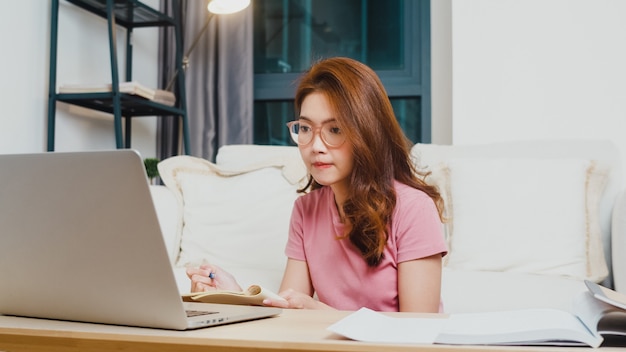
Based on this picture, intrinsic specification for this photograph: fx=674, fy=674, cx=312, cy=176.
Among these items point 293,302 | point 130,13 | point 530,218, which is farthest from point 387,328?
point 130,13

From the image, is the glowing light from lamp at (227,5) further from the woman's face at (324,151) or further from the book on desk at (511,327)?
the book on desk at (511,327)

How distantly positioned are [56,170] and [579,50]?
7.34 ft

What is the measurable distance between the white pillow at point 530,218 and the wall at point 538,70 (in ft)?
1.56

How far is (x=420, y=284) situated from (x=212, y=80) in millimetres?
2248

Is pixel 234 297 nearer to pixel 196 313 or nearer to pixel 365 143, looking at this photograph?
pixel 196 313

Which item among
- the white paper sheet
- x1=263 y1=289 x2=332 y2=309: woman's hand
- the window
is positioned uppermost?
the window

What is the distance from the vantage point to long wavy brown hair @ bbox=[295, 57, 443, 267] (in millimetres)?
1134

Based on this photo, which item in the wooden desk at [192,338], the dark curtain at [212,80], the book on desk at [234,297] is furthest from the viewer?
the dark curtain at [212,80]

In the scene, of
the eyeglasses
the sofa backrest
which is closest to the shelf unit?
the sofa backrest

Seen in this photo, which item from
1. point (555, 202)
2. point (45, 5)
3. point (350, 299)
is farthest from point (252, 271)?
point (45, 5)

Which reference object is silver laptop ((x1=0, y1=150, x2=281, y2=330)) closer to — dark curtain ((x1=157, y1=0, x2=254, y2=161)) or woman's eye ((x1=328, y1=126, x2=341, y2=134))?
woman's eye ((x1=328, y1=126, x2=341, y2=134))

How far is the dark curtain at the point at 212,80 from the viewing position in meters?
3.13

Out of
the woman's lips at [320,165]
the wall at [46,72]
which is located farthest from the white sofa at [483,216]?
the woman's lips at [320,165]

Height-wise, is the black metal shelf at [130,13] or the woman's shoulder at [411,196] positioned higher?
the black metal shelf at [130,13]
